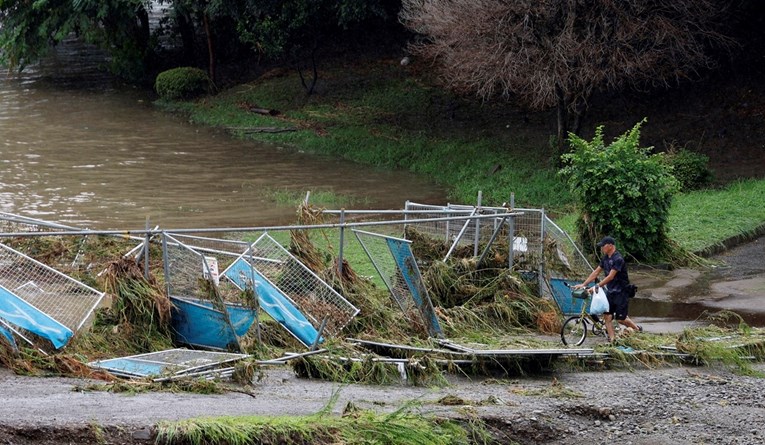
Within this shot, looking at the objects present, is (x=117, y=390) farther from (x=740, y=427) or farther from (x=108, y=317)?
(x=740, y=427)

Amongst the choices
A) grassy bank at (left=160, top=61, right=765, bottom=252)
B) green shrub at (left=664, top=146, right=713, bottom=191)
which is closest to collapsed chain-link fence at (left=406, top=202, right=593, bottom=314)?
grassy bank at (left=160, top=61, right=765, bottom=252)

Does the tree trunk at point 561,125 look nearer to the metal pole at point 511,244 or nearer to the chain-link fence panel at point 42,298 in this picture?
the metal pole at point 511,244

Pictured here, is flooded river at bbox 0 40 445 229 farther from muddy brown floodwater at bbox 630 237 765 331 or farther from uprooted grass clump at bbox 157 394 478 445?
uprooted grass clump at bbox 157 394 478 445

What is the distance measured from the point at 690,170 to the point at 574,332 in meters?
13.0

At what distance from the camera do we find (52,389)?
1028 cm

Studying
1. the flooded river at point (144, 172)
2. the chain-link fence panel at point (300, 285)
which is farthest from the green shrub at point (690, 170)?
the chain-link fence panel at point (300, 285)

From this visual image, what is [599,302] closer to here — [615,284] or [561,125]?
[615,284]

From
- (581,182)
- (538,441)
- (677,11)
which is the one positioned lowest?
(538,441)

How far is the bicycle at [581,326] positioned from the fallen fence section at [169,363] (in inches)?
172

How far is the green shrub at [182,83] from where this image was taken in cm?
3947

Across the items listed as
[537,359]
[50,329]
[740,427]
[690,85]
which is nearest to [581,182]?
[537,359]

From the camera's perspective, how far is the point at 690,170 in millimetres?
25984

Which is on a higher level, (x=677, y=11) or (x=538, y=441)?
(x=677, y=11)

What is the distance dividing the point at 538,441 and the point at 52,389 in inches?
181
